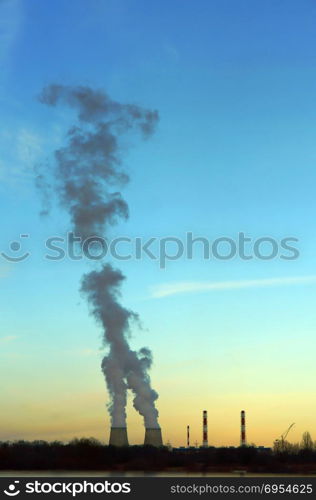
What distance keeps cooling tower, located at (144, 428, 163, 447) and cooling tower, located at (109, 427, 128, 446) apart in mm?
1873

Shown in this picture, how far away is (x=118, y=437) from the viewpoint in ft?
208

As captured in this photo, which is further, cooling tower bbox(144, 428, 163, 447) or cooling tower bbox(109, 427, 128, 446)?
cooling tower bbox(144, 428, 163, 447)

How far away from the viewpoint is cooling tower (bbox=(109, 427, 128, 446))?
6338 centimetres

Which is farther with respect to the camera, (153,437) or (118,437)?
(153,437)

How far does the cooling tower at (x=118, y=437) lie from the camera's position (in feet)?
208

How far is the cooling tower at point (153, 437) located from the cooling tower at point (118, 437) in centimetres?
187

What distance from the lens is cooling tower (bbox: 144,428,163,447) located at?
64.4m

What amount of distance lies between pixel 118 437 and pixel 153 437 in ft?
9.49

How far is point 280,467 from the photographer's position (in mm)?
56750

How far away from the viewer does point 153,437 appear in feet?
212
